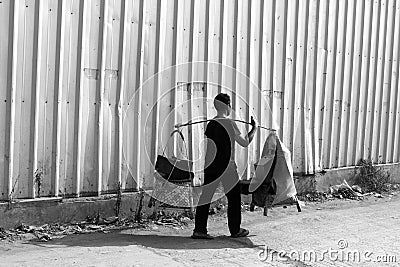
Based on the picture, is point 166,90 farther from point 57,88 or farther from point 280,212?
point 280,212

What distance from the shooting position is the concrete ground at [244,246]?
605 centimetres

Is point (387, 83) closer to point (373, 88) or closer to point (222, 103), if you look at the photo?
point (373, 88)

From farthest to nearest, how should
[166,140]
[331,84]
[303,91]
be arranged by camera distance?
[331,84], [303,91], [166,140]

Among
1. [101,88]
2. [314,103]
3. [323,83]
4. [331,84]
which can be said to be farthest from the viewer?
[331,84]

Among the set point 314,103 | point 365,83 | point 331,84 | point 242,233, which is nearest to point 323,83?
point 331,84

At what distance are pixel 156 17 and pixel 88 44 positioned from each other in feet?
3.26

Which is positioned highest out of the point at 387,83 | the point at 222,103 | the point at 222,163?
the point at 387,83

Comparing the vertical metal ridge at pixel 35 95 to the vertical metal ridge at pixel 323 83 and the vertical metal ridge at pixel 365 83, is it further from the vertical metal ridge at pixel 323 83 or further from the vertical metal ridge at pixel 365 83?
the vertical metal ridge at pixel 365 83

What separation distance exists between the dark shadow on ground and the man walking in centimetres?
13

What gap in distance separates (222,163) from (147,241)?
118 centimetres

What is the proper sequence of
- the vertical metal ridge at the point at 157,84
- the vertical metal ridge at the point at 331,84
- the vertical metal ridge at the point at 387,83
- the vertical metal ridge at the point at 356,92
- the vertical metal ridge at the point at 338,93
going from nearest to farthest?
1. the vertical metal ridge at the point at 157,84
2. the vertical metal ridge at the point at 331,84
3. the vertical metal ridge at the point at 338,93
4. the vertical metal ridge at the point at 356,92
5. the vertical metal ridge at the point at 387,83

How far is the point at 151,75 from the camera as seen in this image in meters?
7.59

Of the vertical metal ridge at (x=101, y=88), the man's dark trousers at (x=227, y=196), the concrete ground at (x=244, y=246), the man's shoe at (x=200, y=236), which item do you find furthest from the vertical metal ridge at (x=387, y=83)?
the vertical metal ridge at (x=101, y=88)

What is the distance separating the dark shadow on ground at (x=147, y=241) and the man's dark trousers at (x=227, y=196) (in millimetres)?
168
